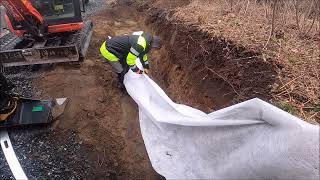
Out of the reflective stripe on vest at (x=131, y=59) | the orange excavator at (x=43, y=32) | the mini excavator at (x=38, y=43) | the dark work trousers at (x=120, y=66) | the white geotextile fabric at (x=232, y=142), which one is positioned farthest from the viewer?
the orange excavator at (x=43, y=32)

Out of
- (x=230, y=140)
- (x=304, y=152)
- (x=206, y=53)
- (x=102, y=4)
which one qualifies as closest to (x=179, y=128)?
(x=230, y=140)

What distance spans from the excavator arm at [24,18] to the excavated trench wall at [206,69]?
3077mm

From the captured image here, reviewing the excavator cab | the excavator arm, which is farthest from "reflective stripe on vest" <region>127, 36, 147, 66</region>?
the excavator cab

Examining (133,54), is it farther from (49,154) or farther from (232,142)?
(232,142)

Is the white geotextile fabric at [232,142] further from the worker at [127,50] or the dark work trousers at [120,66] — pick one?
the dark work trousers at [120,66]

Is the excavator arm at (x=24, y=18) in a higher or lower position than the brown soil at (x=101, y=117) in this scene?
higher

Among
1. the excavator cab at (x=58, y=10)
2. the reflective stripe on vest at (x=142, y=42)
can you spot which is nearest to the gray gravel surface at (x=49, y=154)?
the reflective stripe on vest at (x=142, y=42)

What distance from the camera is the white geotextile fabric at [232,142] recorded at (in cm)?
260

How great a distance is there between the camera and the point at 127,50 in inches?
260

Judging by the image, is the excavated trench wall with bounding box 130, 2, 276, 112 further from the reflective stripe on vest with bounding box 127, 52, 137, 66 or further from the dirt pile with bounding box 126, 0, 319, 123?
the reflective stripe on vest with bounding box 127, 52, 137, 66

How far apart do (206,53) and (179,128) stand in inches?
103

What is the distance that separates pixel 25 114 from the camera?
521cm

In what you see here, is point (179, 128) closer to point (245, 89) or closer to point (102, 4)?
point (245, 89)

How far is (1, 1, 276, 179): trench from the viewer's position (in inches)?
190
